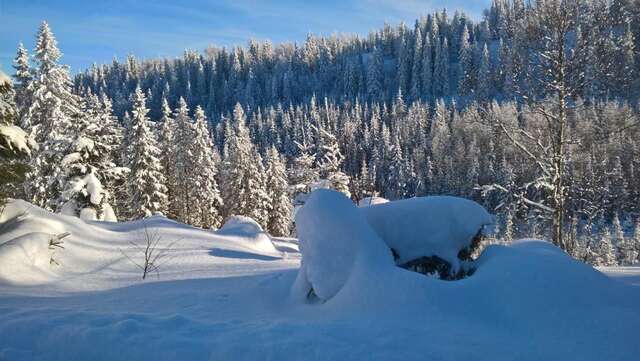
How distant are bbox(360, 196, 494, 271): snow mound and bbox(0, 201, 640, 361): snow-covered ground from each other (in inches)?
29.1

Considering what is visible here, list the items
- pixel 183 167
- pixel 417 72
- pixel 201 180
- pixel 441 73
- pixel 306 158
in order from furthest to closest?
pixel 417 72, pixel 441 73, pixel 183 167, pixel 201 180, pixel 306 158

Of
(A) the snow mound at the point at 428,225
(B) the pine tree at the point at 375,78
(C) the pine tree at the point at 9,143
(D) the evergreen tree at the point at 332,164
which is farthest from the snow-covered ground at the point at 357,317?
(B) the pine tree at the point at 375,78

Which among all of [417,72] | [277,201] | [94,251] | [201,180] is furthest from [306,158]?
[417,72]

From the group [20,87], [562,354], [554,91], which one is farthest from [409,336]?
[20,87]

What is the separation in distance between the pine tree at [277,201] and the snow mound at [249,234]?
1873 cm

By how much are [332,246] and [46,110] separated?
81.5 ft

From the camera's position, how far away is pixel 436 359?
189 inches

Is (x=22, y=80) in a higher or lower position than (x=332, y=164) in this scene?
higher

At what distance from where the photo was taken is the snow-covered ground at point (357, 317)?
5.13m

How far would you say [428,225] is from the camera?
375 inches

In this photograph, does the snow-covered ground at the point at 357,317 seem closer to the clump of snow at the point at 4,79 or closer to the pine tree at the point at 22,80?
the clump of snow at the point at 4,79

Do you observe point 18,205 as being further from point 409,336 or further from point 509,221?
point 509,221

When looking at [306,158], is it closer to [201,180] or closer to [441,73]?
[201,180]

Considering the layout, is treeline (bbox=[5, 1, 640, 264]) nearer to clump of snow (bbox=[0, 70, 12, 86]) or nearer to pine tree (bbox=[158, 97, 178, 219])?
pine tree (bbox=[158, 97, 178, 219])
